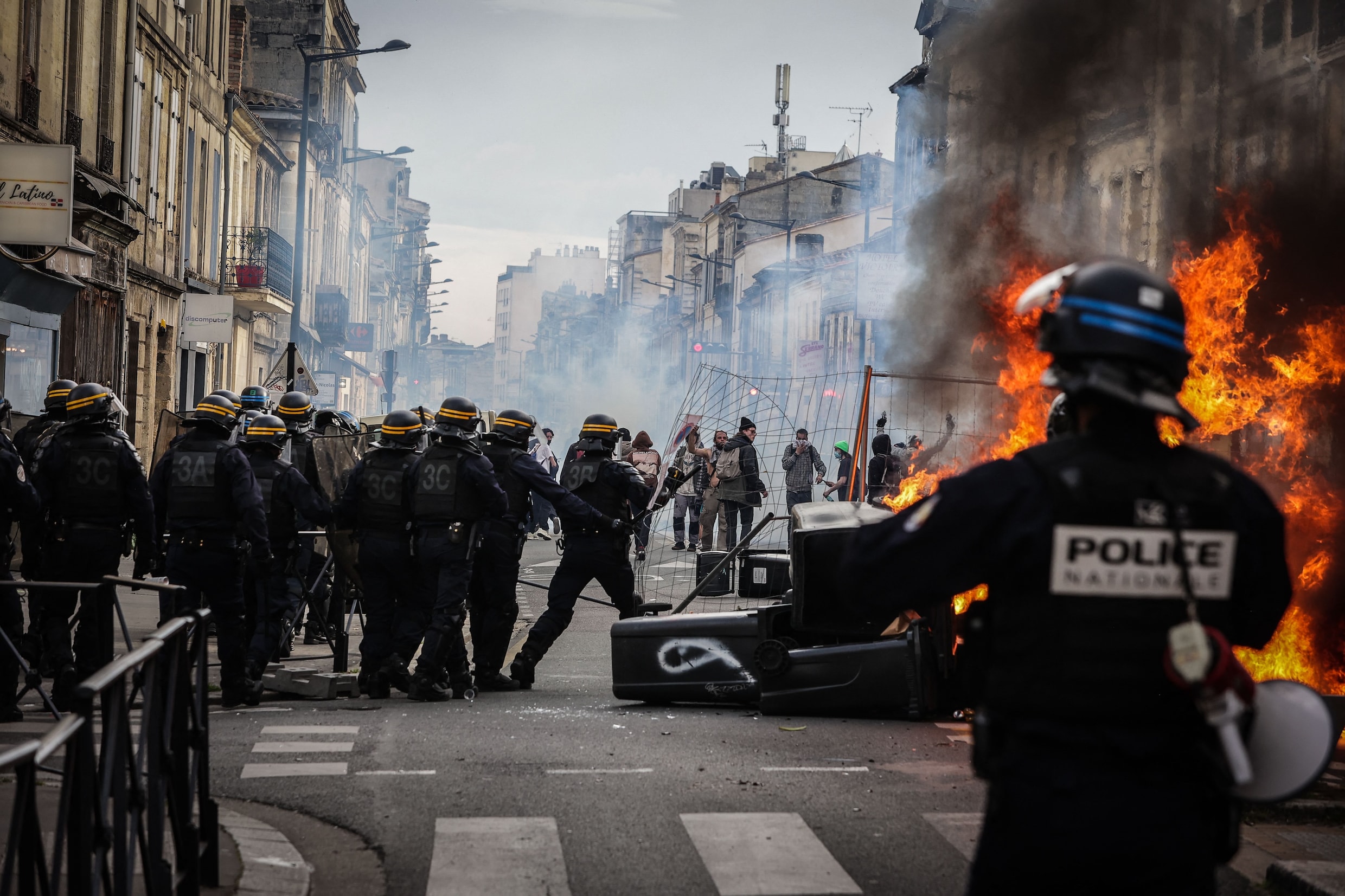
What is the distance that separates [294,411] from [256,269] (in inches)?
838

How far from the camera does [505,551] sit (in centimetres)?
1009

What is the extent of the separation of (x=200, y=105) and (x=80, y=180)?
42.6 feet

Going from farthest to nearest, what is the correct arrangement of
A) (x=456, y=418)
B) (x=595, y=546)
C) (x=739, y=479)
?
(x=739, y=479), (x=595, y=546), (x=456, y=418)

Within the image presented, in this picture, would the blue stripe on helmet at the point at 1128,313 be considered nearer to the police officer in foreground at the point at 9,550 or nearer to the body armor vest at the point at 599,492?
the police officer in foreground at the point at 9,550

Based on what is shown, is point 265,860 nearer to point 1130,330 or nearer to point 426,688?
point 1130,330

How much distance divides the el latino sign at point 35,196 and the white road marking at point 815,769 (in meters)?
9.63

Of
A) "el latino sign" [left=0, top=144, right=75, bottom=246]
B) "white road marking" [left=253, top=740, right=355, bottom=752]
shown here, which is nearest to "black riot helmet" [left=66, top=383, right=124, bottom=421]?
"white road marking" [left=253, top=740, right=355, bottom=752]

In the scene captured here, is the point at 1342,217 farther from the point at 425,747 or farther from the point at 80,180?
the point at 80,180

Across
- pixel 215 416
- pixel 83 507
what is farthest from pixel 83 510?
pixel 215 416

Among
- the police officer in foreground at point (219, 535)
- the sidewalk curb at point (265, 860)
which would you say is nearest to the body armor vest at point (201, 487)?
the police officer in foreground at point (219, 535)

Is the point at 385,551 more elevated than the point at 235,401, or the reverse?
the point at 235,401

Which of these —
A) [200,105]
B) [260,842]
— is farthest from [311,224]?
[260,842]

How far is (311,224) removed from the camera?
4450cm

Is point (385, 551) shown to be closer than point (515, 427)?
Yes
